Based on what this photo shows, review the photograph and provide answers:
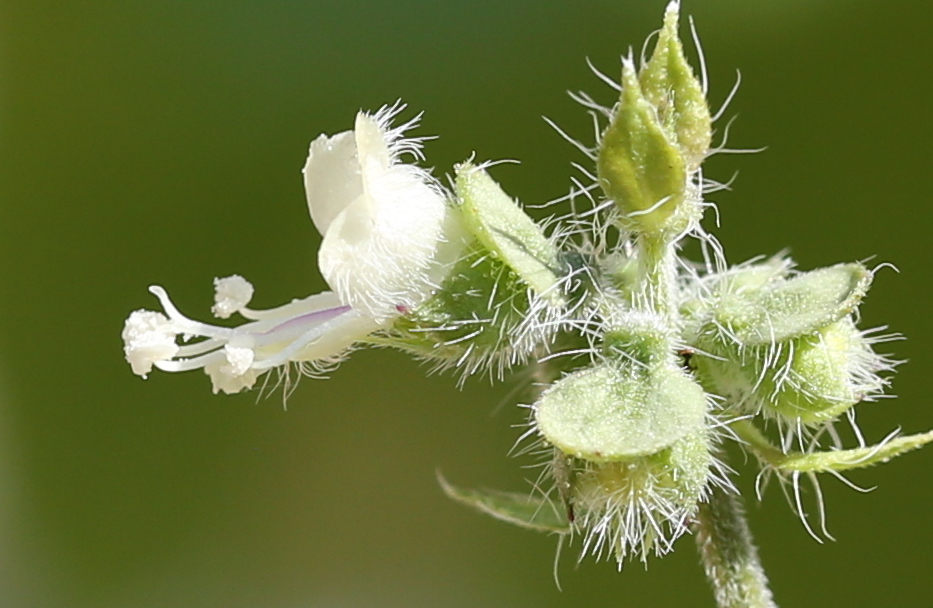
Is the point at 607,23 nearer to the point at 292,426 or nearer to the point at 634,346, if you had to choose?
the point at 292,426

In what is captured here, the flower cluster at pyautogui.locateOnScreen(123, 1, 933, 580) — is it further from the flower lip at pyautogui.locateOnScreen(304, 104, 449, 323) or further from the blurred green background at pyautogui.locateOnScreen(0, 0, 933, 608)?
the blurred green background at pyautogui.locateOnScreen(0, 0, 933, 608)

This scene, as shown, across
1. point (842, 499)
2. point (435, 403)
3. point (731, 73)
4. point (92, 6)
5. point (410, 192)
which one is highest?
point (92, 6)

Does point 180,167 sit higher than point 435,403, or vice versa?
point 180,167

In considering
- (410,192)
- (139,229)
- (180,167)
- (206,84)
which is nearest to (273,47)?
(206,84)

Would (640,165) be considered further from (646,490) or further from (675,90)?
(646,490)

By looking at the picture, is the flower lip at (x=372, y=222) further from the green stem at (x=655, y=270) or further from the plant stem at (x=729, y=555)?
the plant stem at (x=729, y=555)

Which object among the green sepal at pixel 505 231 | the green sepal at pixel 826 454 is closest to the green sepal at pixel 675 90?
the green sepal at pixel 505 231
